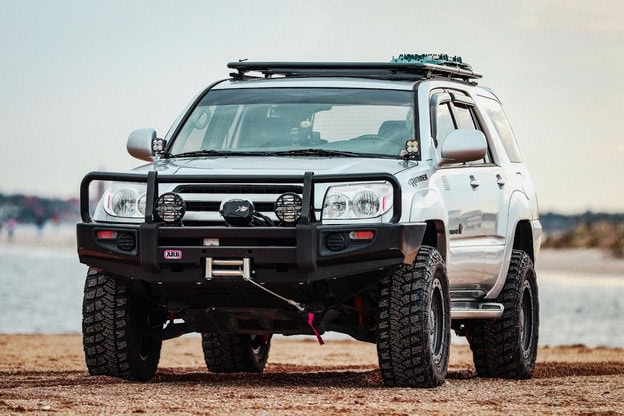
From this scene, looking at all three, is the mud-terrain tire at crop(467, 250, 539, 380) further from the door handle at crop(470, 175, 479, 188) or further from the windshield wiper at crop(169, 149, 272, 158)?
the windshield wiper at crop(169, 149, 272, 158)

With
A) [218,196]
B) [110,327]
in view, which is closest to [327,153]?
[218,196]

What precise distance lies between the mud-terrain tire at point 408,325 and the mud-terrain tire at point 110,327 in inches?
64.6

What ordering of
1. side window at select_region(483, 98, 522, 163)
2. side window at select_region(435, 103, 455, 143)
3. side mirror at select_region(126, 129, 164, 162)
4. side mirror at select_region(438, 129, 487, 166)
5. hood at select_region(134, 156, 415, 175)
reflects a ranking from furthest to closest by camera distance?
1. side window at select_region(483, 98, 522, 163)
2. side window at select_region(435, 103, 455, 143)
3. side mirror at select_region(126, 129, 164, 162)
4. side mirror at select_region(438, 129, 487, 166)
5. hood at select_region(134, 156, 415, 175)

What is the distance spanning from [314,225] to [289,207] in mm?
192

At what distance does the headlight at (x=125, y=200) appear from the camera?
407 inches

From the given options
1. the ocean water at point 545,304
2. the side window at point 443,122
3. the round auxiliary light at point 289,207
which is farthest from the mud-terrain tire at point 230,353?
the ocean water at point 545,304

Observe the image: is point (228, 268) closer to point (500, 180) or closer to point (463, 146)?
point (463, 146)

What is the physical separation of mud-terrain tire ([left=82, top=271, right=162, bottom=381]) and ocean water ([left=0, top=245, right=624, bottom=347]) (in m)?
15.0

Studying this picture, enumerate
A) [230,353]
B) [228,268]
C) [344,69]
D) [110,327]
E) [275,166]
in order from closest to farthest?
[228,268] → [275,166] → [110,327] → [344,69] → [230,353]

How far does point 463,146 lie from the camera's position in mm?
10945

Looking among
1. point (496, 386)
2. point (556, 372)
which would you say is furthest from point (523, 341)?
point (496, 386)

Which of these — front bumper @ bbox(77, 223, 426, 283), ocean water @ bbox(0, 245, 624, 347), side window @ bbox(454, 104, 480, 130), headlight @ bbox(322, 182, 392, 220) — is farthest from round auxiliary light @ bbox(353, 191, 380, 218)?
ocean water @ bbox(0, 245, 624, 347)

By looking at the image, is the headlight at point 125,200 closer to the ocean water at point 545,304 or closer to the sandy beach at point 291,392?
the sandy beach at point 291,392

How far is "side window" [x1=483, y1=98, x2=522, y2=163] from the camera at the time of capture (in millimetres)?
13633
